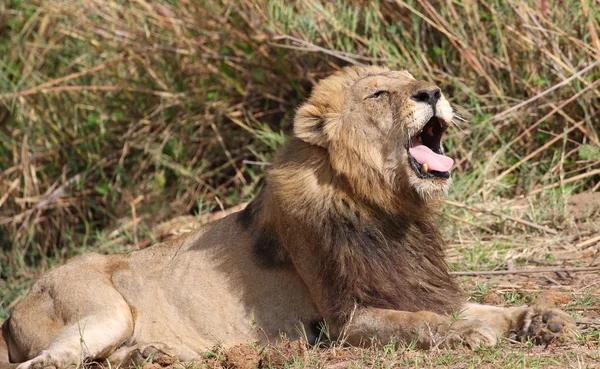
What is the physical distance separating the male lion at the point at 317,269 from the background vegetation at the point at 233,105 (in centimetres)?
137

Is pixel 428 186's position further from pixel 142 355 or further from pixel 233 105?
pixel 233 105

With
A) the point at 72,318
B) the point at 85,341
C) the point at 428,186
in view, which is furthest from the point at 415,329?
the point at 72,318

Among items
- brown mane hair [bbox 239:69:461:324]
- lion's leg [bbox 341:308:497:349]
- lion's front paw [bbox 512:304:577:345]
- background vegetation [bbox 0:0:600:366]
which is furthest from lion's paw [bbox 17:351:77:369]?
background vegetation [bbox 0:0:600:366]

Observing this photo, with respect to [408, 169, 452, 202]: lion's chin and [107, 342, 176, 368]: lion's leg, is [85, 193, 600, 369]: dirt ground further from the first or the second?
[408, 169, 452, 202]: lion's chin

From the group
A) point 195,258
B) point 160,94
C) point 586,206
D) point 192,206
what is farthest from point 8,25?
point 586,206

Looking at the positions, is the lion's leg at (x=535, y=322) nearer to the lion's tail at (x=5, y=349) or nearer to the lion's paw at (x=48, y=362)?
the lion's paw at (x=48, y=362)

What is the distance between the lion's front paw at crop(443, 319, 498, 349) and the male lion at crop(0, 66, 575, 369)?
4 cm

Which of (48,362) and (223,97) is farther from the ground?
(223,97)

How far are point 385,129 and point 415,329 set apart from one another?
1031 millimetres

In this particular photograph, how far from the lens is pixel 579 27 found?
686 cm

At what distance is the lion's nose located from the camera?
444 cm

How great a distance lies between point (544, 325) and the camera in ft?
13.1

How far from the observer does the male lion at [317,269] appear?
4.30 meters

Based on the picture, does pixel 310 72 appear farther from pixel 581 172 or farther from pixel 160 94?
pixel 581 172
